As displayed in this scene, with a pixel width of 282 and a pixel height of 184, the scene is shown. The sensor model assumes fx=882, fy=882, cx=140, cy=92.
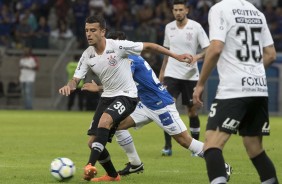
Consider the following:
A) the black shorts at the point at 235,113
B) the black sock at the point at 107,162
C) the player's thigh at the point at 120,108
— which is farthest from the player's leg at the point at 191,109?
the black shorts at the point at 235,113

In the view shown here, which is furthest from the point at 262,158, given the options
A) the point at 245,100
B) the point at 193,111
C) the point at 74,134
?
the point at 74,134

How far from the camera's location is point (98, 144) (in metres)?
10.9

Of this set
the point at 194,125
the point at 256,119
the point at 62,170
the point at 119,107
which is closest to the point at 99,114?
the point at 119,107

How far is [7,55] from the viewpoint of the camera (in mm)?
32219

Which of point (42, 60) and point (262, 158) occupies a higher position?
point (262, 158)

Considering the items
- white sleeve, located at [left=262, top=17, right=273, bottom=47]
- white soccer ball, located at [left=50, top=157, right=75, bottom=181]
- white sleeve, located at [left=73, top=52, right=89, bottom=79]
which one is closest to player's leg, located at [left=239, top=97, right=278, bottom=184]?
white sleeve, located at [left=262, top=17, right=273, bottom=47]

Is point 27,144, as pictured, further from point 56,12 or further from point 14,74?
point 56,12

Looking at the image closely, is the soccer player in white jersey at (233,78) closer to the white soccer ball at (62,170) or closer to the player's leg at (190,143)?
the white soccer ball at (62,170)

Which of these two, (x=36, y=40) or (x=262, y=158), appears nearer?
(x=262, y=158)

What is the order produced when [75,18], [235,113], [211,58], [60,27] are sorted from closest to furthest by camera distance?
[211,58]
[235,113]
[60,27]
[75,18]

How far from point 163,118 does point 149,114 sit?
0.26 m

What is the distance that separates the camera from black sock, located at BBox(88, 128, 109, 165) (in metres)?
10.8

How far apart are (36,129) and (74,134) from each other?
1847 millimetres

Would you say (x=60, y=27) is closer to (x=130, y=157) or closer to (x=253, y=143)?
(x=130, y=157)
